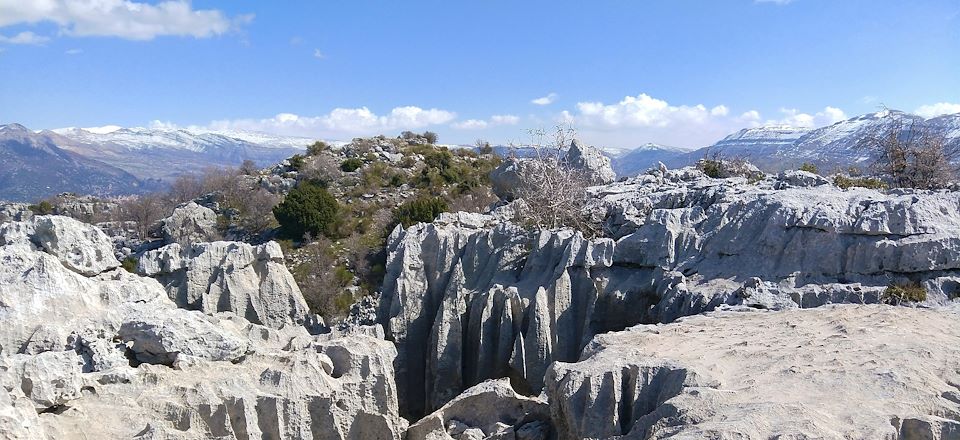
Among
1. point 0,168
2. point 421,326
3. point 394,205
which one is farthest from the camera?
point 0,168

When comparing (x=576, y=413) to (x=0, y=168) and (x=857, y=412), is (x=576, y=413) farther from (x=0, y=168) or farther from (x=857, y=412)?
(x=0, y=168)

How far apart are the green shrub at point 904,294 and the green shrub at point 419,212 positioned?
1849 cm

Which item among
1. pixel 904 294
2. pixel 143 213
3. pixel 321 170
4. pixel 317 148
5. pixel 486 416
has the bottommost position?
Result: pixel 486 416

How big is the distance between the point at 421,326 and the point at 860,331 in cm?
963

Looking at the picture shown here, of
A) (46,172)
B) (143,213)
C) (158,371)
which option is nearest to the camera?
(158,371)

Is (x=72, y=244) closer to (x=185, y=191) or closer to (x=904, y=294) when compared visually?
(x=904, y=294)

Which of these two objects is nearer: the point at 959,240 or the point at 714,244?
the point at 959,240

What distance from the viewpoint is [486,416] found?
1011cm

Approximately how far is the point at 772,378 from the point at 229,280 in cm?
1188

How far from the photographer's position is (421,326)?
1595 centimetres

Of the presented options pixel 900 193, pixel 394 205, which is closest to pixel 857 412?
pixel 900 193

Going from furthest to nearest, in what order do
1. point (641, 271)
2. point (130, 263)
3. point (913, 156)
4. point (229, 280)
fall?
point (130, 263)
point (913, 156)
point (229, 280)
point (641, 271)

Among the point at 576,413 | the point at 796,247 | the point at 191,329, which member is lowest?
the point at 576,413

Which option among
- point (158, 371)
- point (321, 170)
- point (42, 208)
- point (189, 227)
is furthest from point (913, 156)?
point (42, 208)
